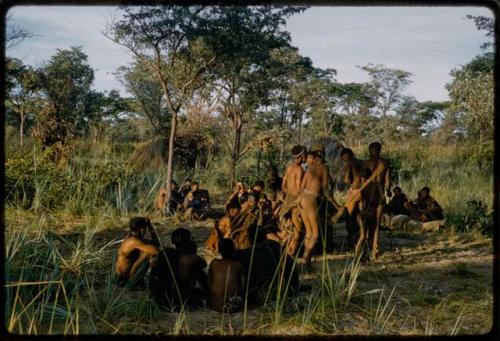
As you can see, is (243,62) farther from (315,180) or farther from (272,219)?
(315,180)

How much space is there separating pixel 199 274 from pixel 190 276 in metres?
0.11

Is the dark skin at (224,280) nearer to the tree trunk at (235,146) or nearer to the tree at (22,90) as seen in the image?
the tree trunk at (235,146)

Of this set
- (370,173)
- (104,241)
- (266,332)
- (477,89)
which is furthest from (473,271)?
(477,89)

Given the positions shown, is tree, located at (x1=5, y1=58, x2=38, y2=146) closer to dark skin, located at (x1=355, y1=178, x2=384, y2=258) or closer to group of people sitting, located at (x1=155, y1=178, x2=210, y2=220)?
group of people sitting, located at (x1=155, y1=178, x2=210, y2=220)

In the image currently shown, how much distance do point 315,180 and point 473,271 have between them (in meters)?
2.53

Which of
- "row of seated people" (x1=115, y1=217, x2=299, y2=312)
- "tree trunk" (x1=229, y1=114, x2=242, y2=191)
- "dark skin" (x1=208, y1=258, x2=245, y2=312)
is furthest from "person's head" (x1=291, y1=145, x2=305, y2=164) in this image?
"tree trunk" (x1=229, y1=114, x2=242, y2=191)

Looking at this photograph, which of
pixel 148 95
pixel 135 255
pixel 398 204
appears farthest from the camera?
pixel 148 95

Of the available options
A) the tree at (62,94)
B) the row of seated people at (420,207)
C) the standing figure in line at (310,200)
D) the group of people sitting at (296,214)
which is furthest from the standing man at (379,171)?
the tree at (62,94)

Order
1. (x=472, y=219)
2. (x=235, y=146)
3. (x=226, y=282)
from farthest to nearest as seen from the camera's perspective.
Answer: (x=235, y=146) < (x=472, y=219) < (x=226, y=282)

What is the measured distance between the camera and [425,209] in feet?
33.4

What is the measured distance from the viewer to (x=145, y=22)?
9781 millimetres

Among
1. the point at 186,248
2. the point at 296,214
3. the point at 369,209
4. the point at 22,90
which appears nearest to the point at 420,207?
the point at 369,209

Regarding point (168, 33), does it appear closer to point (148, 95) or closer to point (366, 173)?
point (366, 173)

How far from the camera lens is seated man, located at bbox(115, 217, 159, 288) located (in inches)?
209
